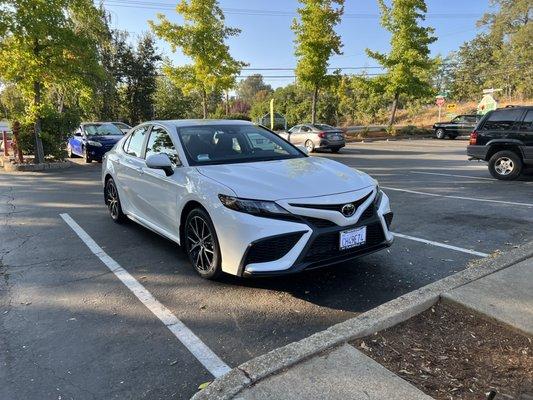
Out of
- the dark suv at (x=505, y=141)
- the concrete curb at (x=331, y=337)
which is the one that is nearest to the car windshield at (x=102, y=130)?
the dark suv at (x=505, y=141)

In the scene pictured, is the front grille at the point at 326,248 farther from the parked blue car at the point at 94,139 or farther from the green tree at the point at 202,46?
the green tree at the point at 202,46

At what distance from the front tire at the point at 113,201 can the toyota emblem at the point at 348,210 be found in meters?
3.85

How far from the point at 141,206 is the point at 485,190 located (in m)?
7.23

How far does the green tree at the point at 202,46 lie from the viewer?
2248cm

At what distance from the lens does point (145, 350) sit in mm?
3148

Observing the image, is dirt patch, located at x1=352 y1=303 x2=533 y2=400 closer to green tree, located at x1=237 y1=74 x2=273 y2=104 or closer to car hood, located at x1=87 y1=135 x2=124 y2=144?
car hood, located at x1=87 y1=135 x2=124 y2=144

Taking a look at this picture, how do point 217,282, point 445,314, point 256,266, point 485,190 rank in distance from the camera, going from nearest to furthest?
point 445,314
point 256,266
point 217,282
point 485,190

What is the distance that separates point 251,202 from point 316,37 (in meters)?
23.0

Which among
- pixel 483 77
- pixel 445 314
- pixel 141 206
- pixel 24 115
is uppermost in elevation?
pixel 483 77

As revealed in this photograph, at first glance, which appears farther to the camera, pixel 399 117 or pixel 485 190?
pixel 399 117

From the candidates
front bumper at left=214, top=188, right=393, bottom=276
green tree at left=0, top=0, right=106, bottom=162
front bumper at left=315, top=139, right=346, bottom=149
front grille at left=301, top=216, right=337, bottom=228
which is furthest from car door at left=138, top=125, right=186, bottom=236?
front bumper at left=315, top=139, right=346, bottom=149

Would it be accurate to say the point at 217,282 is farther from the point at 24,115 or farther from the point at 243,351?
the point at 24,115

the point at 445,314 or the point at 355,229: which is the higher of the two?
the point at 355,229

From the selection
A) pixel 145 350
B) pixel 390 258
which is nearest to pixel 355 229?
pixel 390 258
